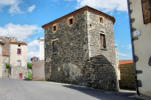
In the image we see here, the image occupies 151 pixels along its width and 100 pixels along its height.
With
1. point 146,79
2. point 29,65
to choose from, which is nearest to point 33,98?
point 146,79

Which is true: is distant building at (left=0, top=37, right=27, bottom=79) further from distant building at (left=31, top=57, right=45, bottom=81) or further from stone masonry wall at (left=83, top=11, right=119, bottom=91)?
stone masonry wall at (left=83, top=11, right=119, bottom=91)

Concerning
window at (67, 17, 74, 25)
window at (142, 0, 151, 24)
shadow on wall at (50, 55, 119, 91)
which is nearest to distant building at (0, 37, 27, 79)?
shadow on wall at (50, 55, 119, 91)

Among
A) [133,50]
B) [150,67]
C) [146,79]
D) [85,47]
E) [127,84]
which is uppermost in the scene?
[85,47]

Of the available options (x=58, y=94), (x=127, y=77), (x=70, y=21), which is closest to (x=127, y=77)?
(x=127, y=77)

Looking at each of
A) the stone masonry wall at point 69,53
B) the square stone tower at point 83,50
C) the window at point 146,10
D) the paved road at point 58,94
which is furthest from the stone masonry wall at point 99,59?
the window at point 146,10

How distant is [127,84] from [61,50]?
6581 millimetres

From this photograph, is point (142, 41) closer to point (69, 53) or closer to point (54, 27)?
point (69, 53)

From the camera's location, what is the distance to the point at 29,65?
108 feet

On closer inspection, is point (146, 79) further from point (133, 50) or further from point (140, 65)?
point (133, 50)

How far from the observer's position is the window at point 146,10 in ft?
21.8

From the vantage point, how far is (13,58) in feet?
102

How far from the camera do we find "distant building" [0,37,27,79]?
2930 cm

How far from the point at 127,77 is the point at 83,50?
4266mm

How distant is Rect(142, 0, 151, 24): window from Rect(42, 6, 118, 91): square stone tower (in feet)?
18.0
